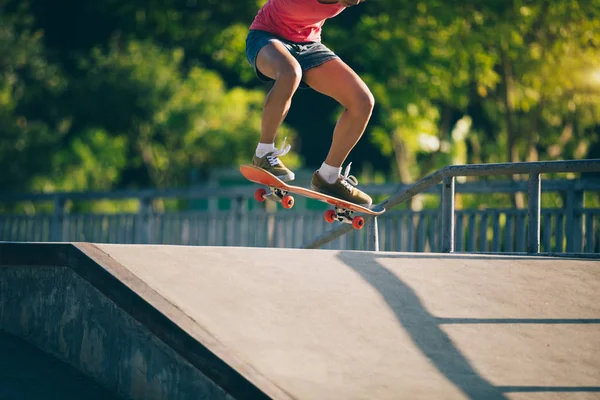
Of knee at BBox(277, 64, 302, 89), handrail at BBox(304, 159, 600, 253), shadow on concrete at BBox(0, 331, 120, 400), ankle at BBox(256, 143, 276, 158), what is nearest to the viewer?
shadow on concrete at BBox(0, 331, 120, 400)

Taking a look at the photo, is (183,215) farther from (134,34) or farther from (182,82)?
(182,82)

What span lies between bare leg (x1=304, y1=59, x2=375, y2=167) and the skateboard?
26.0 inches

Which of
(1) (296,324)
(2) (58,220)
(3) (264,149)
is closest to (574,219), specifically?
(3) (264,149)

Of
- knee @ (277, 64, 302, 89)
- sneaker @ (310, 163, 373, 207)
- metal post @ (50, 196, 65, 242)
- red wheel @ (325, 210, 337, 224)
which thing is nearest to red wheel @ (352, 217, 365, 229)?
red wheel @ (325, 210, 337, 224)

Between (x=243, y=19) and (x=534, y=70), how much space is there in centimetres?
600

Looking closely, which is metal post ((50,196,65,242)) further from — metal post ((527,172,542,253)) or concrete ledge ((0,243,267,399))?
concrete ledge ((0,243,267,399))

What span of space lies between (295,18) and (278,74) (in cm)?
48

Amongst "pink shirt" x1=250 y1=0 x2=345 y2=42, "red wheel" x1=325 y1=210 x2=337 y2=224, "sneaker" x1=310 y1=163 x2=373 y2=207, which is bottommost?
"red wheel" x1=325 y1=210 x2=337 y2=224

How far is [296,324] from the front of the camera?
5.50 metres

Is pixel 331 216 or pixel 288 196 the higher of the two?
pixel 288 196

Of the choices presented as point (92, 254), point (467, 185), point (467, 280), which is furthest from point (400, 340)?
point (467, 185)

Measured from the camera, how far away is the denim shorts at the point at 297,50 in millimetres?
7066

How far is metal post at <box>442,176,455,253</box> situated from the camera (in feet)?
28.4

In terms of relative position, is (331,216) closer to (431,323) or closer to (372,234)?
(372,234)
